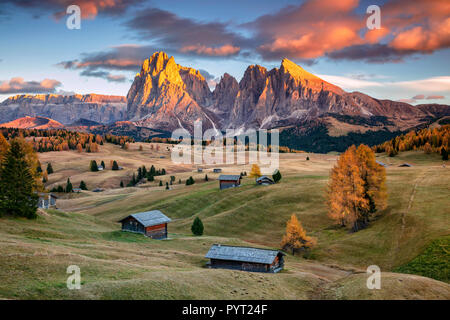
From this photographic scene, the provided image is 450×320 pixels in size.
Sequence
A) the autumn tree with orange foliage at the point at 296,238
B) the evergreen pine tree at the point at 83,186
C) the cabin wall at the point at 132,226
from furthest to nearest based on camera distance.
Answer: the evergreen pine tree at the point at 83,186, the cabin wall at the point at 132,226, the autumn tree with orange foliage at the point at 296,238

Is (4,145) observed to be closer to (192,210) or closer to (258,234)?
(192,210)

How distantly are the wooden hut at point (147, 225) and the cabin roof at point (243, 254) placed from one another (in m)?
17.7

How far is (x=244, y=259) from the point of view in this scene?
4497cm

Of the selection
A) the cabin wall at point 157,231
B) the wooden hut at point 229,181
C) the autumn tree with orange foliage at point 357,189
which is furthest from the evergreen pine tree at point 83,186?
the autumn tree with orange foliage at point 357,189

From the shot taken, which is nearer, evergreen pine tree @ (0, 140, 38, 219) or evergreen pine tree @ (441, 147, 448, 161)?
evergreen pine tree @ (0, 140, 38, 219)

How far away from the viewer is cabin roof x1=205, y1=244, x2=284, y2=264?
44.3 metres

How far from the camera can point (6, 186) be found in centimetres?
4991

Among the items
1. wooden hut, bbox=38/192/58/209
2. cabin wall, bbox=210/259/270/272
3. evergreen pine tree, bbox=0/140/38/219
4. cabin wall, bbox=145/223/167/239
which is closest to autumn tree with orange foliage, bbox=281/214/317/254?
cabin wall, bbox=210/259/270/272

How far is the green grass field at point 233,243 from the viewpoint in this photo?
27.2 metres

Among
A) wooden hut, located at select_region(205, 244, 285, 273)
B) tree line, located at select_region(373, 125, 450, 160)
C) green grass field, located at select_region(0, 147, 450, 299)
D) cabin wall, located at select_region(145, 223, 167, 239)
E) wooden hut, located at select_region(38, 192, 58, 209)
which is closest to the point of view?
green grass field, located at select_region(0, 147, 450, 299)

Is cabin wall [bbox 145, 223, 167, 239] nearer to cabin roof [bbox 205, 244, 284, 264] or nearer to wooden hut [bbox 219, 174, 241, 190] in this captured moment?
cabin roof [bbox 205, 244, 284, 264]

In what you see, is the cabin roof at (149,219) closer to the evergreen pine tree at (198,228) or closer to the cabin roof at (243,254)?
the evergreen pine tree at (198,228)

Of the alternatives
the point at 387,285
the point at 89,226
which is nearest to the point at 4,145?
the point at 89,226

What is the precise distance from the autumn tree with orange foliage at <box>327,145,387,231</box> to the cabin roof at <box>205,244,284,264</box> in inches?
852
